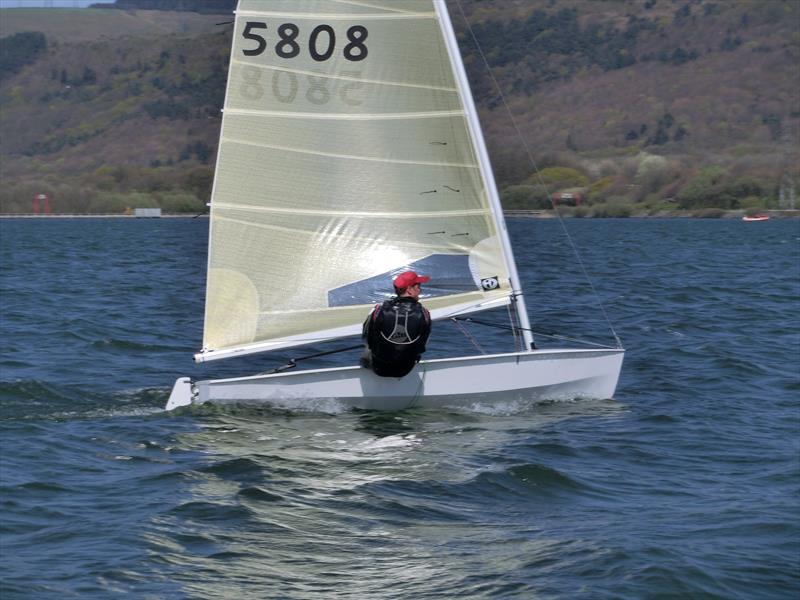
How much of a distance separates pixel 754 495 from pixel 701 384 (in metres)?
4.76

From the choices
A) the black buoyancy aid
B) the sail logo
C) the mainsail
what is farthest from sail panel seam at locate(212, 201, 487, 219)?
the black buoyancy aid

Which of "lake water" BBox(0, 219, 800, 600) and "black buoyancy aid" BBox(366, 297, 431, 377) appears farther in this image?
"black buoyancy aid" BBox(366, 297, 431, 377)

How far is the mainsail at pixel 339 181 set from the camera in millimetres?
11461

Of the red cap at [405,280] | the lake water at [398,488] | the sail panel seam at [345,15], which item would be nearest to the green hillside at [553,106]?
the lake water at [398,488]

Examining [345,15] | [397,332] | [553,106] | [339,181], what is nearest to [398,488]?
[397,332]

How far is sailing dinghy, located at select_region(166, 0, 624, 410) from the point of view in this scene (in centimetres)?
1134

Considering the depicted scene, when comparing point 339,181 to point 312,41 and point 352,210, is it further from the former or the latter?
point 312,41

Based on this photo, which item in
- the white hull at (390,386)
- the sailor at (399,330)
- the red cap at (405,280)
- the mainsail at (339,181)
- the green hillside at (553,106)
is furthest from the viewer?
the green hillside at (553,106)

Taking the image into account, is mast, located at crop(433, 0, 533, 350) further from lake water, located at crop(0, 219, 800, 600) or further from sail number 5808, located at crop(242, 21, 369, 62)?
lake water, located at crop(0, 219, 800, 600)

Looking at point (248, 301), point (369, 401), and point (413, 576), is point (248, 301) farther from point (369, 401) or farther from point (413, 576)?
point (413, 576)

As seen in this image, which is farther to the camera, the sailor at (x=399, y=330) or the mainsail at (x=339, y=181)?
the mainsail at (x=339, y=181)

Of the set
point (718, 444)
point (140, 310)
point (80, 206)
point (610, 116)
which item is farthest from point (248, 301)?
point (610, 116)

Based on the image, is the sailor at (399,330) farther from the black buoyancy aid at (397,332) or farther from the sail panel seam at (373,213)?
the sail panel seam at (373,213)

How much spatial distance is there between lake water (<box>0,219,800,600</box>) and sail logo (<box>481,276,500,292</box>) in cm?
110
